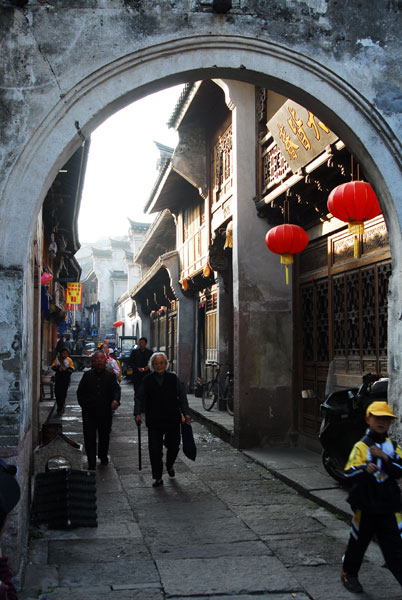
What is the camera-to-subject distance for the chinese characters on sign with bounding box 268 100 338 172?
25.1ft

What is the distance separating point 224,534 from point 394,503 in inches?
83.6

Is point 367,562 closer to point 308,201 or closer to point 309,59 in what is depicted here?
point 309,59

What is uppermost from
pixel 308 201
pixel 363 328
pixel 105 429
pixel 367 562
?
pixel 308 201

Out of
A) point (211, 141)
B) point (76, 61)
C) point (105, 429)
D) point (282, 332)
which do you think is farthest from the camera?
→ point (211, 141)

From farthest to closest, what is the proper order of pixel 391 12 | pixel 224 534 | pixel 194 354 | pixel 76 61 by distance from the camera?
pixel 194 354 < pixel 224 534 < pixel 391 12 < pixel 76 61

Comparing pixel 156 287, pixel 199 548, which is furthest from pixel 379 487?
pixel 156 287

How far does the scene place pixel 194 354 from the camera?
1872 cm

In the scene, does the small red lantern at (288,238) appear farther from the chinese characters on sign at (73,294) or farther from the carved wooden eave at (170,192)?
the chinese characters on sign at (73,294)

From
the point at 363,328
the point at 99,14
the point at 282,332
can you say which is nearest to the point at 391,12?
the point at 99,14

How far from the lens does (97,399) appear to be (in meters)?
8.62

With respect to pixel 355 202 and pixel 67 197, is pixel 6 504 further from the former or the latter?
pixel 67 197

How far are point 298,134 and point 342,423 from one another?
146 inches

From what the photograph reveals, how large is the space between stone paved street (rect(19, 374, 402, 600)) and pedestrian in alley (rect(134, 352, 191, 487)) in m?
0.39

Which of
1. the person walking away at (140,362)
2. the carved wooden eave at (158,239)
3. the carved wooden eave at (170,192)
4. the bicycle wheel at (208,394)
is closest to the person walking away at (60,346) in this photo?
the person walking away at (140,362)
